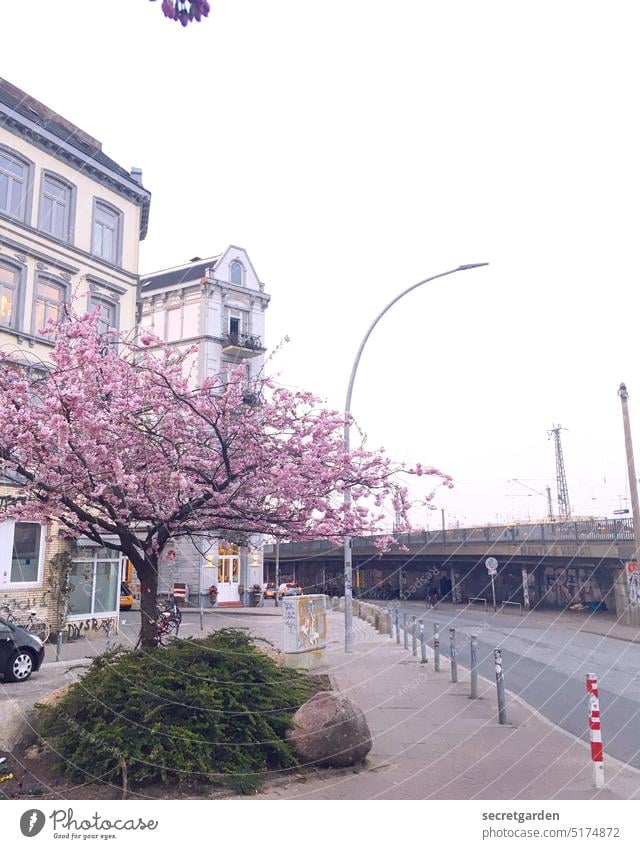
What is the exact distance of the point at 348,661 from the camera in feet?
51.4

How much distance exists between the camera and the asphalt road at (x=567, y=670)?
981 centimetres

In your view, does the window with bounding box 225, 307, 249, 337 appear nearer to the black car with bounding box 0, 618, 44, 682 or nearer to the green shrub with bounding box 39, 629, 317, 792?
the black car with bounding box 0, 618, 44, 682

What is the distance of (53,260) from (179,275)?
16.9m

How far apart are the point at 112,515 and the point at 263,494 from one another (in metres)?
1.77

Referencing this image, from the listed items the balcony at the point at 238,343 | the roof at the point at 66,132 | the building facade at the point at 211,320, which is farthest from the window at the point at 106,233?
the building facade at the point at 211,320

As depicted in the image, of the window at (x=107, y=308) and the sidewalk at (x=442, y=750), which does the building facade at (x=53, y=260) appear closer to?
the window at (x=107, y=308)

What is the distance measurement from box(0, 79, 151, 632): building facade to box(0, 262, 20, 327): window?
0.03 meters

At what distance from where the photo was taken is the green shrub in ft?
A: 21.0

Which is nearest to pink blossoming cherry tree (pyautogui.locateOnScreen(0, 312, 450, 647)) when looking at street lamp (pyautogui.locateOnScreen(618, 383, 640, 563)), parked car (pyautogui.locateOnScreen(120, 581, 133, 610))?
street lamp (pyautogui.locateOnScreen(618, 383, 640, 563))

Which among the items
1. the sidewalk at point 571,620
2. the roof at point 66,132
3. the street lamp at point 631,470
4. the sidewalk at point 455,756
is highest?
the roof at point 66,132

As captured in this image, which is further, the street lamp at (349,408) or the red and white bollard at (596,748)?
the street lamp at (349,408)

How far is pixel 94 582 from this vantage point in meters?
20.3

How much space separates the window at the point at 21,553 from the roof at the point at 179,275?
18.1 meters
